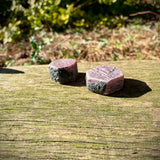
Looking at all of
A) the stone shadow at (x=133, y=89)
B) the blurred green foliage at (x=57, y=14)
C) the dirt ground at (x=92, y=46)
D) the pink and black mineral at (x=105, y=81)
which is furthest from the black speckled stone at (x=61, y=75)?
the blurred green foliage at (x=57, y=14)

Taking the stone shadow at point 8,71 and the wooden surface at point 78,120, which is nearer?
the wooden surface at point 78,120

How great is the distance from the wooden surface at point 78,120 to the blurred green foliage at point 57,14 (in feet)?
7.77

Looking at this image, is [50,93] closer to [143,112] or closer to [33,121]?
[33,121]

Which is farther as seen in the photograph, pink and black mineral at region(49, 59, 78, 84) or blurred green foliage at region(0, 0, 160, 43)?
blurred green foliage at region(0, 0, 160, 43)

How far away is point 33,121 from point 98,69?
0.67 m

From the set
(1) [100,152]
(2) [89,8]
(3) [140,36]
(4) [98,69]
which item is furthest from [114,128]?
(2) [89,8]

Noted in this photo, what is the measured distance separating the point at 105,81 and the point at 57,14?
2.89 meters

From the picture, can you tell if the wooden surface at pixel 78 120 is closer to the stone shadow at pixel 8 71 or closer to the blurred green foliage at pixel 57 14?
the stone shadow at pixel 8 71

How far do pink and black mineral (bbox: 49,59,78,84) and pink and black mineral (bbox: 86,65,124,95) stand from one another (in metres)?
0.18

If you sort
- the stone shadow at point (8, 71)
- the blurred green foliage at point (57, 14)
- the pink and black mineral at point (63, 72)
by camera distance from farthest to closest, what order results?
the blurred green foliage at point (57, 14) → the stone shadow at point (8, 71) → the pink and black mineral at point (63, 72)

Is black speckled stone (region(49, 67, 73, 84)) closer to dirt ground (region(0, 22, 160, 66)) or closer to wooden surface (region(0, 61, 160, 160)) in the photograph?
wooden surface (region(0, 61, 160, 160))

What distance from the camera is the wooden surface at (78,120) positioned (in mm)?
1009

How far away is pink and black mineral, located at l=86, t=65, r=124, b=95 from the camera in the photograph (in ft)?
4.63

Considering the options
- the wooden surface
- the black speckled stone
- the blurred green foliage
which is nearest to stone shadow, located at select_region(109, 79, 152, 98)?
the wooden surface
